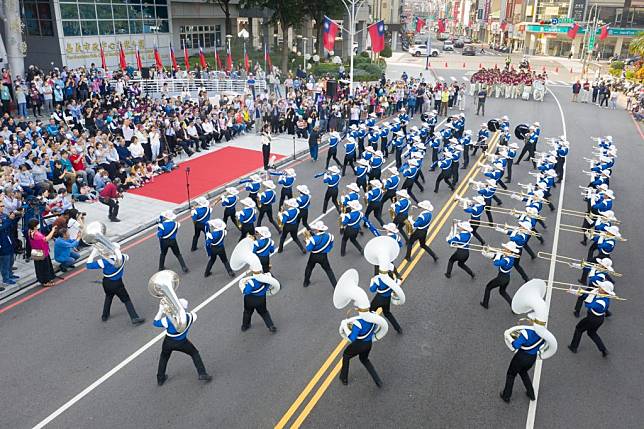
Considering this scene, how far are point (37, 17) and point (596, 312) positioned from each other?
3673 centimetres

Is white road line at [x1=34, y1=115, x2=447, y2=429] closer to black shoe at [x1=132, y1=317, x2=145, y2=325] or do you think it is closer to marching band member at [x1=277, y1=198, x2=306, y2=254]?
black shoe at [x1=132, y1=317, x2=145, y2=325]

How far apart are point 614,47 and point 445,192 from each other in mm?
75706

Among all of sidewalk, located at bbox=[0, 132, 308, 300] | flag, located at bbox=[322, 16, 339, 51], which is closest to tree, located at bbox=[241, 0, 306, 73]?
flag, located at bbox=[322, 16, 339, 51]

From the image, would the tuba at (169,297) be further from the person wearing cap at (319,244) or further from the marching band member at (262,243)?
the person wearing cap at (319,244)

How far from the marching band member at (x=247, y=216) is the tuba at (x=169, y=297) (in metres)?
4.59

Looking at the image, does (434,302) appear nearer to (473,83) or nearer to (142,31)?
Result: (473,83)

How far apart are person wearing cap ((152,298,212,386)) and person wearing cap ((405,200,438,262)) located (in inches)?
246

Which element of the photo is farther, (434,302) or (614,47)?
(614,47)

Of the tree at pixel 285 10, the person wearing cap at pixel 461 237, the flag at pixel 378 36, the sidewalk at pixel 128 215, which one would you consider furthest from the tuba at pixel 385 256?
the tree at pixel 285 10

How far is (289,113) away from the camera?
1024 inches

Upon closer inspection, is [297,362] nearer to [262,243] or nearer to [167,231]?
[262,243]

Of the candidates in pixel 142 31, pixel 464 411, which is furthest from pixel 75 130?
pixel 142 31

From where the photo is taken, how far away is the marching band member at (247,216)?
40.4 ft

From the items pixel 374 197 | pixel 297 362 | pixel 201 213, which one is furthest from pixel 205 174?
pixel 297 362
